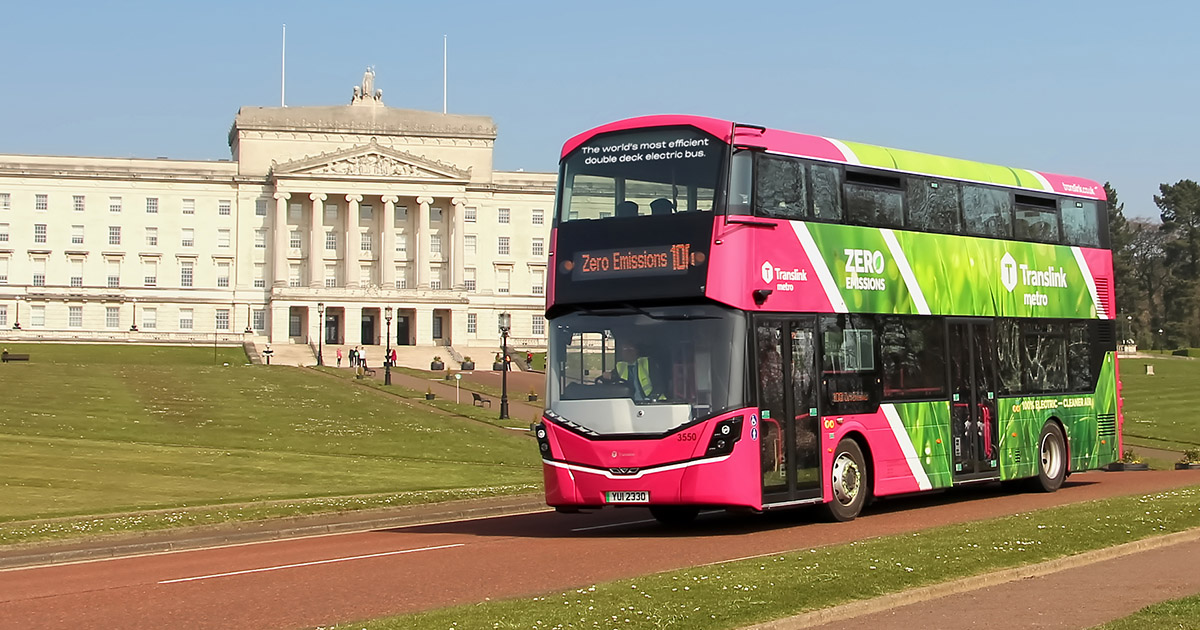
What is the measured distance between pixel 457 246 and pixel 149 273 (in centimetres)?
2783

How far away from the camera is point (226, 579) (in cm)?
1594

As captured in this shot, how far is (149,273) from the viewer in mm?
128500

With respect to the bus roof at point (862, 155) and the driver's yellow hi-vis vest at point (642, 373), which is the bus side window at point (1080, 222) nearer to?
the bus roof at point (862, 155)

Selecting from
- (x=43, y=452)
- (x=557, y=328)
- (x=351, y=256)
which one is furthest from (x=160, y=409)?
(x=351, y=256)

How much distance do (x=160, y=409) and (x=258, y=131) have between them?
264 ft

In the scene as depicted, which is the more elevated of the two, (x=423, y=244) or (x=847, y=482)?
(x=423, y=244)

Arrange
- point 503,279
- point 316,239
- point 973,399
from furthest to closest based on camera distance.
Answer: point 503,279
point 316,239
point 973,399

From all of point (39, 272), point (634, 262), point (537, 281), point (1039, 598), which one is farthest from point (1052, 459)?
point (39, 272)

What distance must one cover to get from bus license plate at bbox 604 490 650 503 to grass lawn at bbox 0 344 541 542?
28.8 feet

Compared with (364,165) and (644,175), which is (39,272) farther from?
(644,175)

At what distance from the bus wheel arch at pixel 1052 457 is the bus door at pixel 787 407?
7610mm

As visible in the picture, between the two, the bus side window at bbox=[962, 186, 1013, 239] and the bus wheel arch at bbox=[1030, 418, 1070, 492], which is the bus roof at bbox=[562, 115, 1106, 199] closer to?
the bus side window at bbox=[962, 186, 1013, 239]

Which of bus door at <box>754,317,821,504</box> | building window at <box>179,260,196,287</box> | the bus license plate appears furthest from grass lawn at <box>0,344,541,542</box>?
building window at <box>179,260,196,287</box>

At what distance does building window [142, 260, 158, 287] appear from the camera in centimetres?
12838
